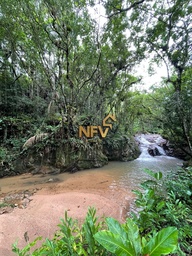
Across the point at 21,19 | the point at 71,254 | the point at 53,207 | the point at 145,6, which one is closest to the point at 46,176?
the point at 53,207

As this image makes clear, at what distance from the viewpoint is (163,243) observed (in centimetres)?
73

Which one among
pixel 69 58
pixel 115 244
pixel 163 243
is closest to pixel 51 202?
pixel 115 244

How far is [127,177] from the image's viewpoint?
198 inches

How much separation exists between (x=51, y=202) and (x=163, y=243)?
9.35 feet

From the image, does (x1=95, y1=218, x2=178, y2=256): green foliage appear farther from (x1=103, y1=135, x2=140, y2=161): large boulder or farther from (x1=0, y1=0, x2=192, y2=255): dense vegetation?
(x1=103, y1=135, x2=140, y2=161): large boulder

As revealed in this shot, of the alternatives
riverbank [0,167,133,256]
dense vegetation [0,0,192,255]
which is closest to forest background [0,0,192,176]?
dense vegetation [0,0,192,255]

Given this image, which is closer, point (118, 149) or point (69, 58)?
point (69, 58)

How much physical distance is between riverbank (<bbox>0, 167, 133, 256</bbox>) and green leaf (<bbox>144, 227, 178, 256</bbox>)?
77.7 inches

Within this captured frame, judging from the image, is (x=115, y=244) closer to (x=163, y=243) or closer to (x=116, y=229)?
(x=116, y=229)

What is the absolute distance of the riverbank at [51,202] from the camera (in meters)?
2.18

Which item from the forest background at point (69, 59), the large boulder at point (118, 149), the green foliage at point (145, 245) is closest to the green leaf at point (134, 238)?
the green foliage at point (145, 245)

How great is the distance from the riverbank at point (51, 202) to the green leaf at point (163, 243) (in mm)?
1975

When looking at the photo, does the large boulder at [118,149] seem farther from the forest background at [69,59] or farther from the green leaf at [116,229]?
the green leaf at [116,229]

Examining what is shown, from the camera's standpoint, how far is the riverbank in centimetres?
218
